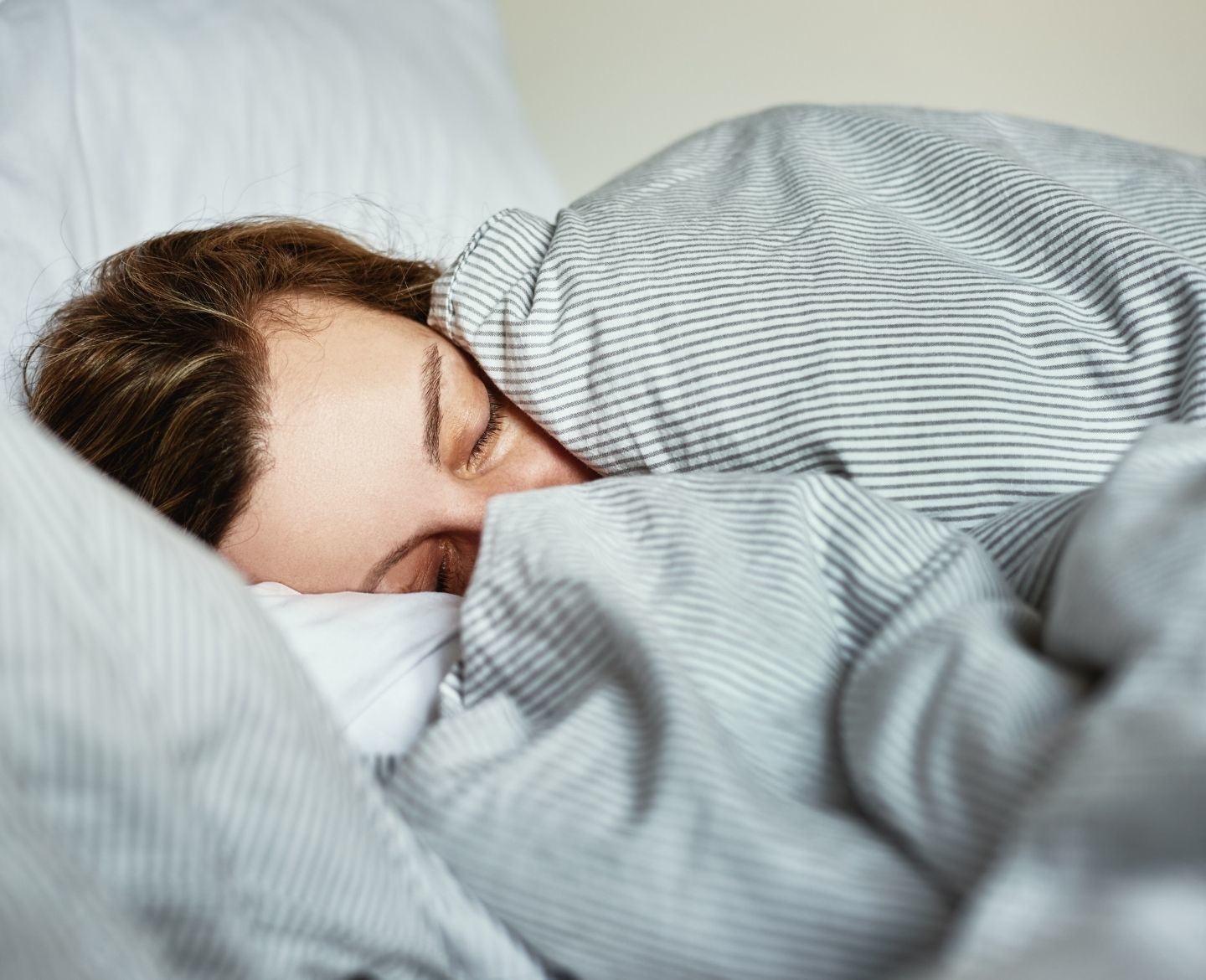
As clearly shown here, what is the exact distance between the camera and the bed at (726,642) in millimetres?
345

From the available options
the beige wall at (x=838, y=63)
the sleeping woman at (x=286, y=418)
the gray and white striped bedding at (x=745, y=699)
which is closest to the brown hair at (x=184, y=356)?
the sleeping woman at (x=286, y=418)

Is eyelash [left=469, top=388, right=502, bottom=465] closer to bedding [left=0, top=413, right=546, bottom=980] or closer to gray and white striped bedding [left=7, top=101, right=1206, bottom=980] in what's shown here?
gray and white striped bedding [left=7, top=101, right=1206, bottom=980]

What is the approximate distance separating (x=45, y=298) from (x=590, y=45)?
1004 mm

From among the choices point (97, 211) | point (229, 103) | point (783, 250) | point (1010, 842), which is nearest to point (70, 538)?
point (1010, 842)

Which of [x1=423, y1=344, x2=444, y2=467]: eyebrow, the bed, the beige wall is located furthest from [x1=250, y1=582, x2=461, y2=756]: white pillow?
the beige wall

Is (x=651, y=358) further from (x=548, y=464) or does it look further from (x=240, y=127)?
(x=240, y=127)

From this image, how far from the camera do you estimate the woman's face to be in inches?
27.6

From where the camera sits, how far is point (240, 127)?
3.34ft

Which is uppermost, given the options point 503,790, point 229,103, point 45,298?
point 229,103

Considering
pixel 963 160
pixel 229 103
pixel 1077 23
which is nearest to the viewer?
pixel 963 160

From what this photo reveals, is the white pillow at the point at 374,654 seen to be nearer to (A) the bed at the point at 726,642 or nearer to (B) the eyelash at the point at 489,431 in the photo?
(A) the bed at the point at 726,642

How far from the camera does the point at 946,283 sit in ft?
2.30

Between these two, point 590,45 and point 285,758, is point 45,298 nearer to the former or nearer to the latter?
point 285,758

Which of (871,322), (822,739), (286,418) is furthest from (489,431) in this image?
(822,739)
